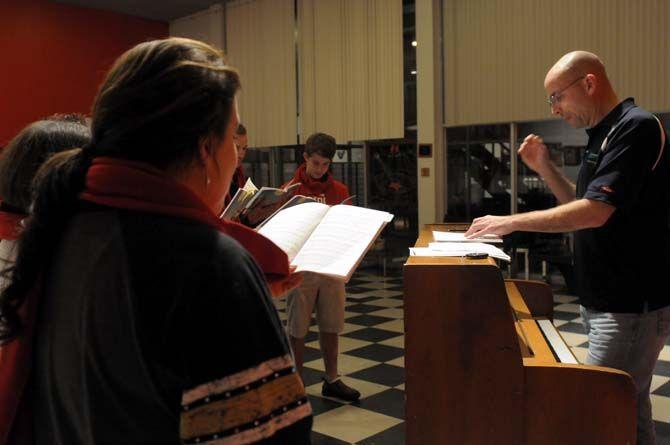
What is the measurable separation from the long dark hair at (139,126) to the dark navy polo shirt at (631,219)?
4.95ft

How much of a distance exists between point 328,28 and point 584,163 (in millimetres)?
6657

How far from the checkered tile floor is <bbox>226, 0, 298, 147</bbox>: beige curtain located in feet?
10.4

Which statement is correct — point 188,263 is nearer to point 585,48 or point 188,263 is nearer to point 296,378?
point 296,378

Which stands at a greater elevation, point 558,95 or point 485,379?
point 558,95

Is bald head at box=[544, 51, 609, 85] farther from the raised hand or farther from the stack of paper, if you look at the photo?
the stack of paper

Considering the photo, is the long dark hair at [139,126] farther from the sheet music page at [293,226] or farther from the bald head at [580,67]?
the bald head at [580,67]

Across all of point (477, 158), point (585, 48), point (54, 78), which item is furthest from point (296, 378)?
point (54, 78)

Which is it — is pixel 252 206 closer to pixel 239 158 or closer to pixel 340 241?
pixel 340 241

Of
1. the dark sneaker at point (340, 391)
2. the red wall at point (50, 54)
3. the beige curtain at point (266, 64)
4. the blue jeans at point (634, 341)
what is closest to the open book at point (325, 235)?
the blue jeans at point (634, 341)

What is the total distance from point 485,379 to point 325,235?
0.81 m

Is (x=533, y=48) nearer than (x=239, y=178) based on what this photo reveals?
No

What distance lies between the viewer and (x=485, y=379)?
2018 mm

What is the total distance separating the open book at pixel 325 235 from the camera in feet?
4.74

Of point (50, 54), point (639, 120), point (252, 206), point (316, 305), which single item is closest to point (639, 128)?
point (639, 120)
